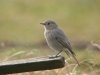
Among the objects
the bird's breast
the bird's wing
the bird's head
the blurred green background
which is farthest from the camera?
the blurred green background

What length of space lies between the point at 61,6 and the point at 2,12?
1910mm

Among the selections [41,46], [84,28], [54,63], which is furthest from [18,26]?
[54,63]

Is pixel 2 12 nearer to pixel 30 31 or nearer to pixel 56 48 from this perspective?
pixel 30 31

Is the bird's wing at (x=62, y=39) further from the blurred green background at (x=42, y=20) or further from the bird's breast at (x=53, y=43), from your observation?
the blurred green background at (x=42, y=20)

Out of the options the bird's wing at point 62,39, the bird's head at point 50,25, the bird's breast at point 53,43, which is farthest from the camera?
the bird's head at point 50,25

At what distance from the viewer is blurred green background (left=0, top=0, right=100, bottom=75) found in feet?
50.4

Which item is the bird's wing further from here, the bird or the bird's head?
the bird's head

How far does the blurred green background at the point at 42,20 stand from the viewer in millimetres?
15367

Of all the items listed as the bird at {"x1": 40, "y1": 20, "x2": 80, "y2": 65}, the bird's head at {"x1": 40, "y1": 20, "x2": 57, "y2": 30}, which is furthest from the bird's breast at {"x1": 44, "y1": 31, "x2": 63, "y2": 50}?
the bird's head at {"x1": 40, "y1": 20, "x2": 57, "y2": 30}

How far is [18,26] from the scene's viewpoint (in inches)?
710

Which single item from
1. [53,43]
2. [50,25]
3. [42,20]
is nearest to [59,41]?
[53,43]

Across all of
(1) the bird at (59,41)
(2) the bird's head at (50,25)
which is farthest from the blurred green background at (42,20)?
(1) the bird at (59,41)

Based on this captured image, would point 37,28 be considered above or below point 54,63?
below

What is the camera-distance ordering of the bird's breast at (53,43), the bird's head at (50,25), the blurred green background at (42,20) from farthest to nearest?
the blurred green background at (42,20)
the bird's head at (50,25)
the bird's breast at (53,43)
